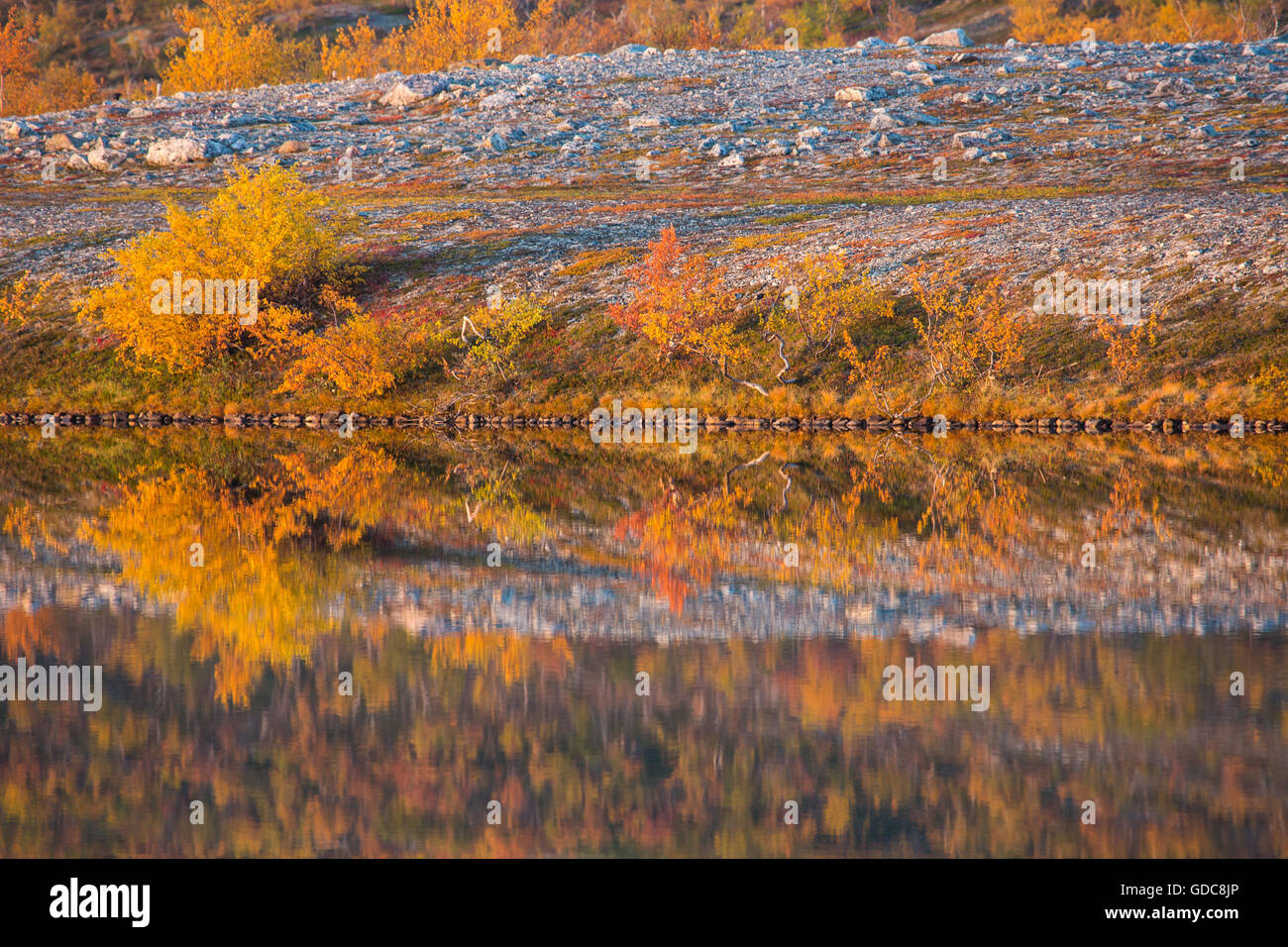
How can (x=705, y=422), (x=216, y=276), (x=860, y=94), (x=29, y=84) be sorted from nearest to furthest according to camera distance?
(x=705, y=422)
(x=216, y=276)
(x=860, y=94)
(x=29, y=84)

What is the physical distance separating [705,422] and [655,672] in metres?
42.0

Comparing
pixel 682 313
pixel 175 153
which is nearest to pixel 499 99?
pixel 175 153

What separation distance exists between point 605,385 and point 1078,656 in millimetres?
45279

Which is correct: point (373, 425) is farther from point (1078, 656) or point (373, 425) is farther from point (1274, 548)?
point (1078, 656)

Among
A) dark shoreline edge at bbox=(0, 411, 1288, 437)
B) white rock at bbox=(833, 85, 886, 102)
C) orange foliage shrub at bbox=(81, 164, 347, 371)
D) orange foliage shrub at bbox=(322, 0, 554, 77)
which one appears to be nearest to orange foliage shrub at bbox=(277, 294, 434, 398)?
dark shoreline edge at bbox=(0, 411, 1288, 437)

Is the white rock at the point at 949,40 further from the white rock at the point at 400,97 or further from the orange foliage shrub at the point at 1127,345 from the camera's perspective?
the orange foliage shrub at the point at 1127,345

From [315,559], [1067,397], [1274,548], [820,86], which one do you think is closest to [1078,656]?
[1274,548]

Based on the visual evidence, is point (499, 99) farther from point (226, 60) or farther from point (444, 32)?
point (226, 60)

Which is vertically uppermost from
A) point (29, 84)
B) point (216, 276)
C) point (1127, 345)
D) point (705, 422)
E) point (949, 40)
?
point (29, 84)

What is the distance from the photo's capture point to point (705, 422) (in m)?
56.9

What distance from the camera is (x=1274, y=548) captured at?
23.0 metres

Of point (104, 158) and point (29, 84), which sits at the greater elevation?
point (29, 84)

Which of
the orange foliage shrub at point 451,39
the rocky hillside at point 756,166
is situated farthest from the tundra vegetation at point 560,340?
the orange foliage shrub at point 451,39

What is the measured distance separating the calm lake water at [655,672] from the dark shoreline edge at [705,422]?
1834cm
